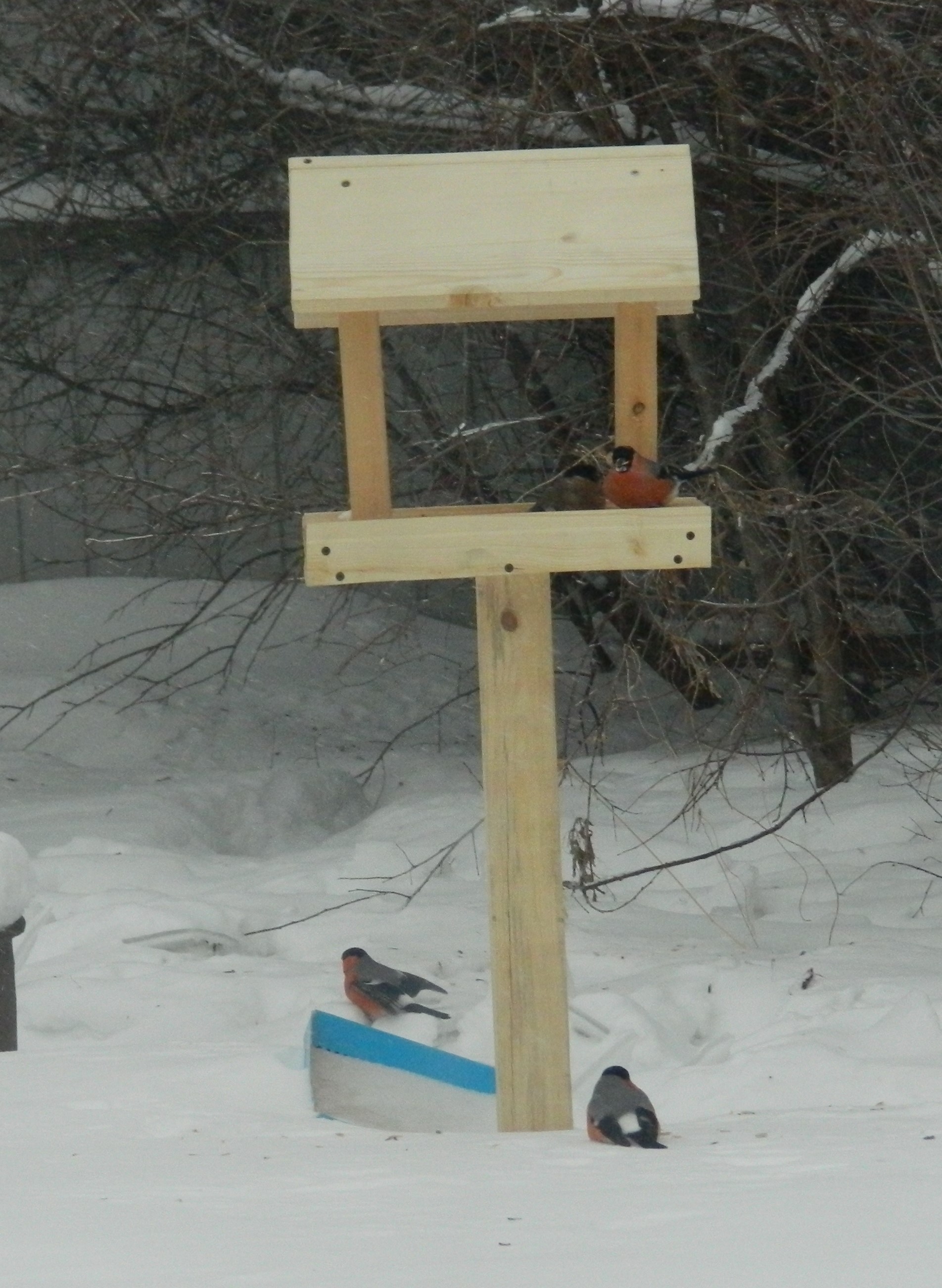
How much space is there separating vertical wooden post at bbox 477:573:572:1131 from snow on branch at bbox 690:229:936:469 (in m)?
1.71

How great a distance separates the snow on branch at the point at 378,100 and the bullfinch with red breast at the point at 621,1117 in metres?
3.26

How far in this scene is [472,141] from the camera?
5.21m

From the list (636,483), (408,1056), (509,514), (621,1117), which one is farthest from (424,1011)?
(636,483)

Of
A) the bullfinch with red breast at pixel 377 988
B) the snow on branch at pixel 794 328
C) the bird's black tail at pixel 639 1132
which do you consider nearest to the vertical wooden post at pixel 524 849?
the bird's black tail at pixel 639 1132

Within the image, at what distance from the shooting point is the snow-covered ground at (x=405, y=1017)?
224cm

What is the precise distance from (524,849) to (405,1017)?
1227 millimetres

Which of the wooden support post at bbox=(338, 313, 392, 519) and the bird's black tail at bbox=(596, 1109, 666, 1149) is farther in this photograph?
the wooden support post at bbox=(338, 313, 392, 519)

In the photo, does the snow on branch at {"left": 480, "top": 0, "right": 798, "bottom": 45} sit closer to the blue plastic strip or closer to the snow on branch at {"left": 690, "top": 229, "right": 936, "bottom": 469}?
the snow on branch at {"left": 690, "top": 229, "right": 936, "bottom": 469}

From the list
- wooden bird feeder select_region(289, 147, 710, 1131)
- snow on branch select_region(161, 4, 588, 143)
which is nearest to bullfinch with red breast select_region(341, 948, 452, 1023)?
wooden bird feeder select_region(289, 147, 710, 1131)

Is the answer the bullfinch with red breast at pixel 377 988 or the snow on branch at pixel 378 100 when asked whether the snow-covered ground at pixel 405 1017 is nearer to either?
the bullfinch with red breast at pixel 377 988

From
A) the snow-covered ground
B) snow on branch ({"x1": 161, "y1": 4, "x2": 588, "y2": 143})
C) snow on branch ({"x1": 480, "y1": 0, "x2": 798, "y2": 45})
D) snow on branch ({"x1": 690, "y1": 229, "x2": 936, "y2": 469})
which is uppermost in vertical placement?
snow on branch ({"x1": 480, "y1": 0, "x2": 798, "y2": 45})

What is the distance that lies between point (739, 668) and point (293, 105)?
283 cm

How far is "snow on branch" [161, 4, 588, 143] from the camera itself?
5.34 m

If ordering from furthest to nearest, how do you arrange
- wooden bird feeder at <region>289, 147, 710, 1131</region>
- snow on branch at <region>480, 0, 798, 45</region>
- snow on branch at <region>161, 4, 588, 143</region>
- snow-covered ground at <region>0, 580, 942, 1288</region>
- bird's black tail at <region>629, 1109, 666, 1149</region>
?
snow on branch at <region>161, 4, 588, 143</region>, snow on branch at <region>480, 0, 798, 45</region>, wooden bird feeder at <region>289, 147, 710, 1131</region>, bird's black tail at <region>629, 1109, 666, 1149</region>, snow-covered ground at <region>0, 580, 942, 1288</region>
